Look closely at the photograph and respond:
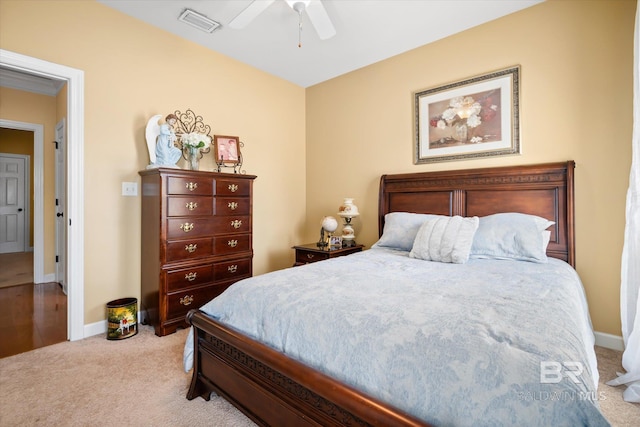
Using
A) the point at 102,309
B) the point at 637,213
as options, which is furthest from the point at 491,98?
the point at 102,309

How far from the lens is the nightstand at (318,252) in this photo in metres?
3.29

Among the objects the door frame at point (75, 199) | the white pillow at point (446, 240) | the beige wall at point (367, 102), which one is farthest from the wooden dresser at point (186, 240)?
the white pillow at point (446, 240)

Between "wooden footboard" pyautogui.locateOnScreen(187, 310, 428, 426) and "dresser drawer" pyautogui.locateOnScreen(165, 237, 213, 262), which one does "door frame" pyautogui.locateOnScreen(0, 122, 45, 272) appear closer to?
"dresser drawer" pyautogui.locateOnScreen(165, 237, 213, 262)

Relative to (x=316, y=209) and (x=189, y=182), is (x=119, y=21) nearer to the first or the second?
(x=189, y=182)

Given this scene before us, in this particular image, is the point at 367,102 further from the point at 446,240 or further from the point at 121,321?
the point at 121,321

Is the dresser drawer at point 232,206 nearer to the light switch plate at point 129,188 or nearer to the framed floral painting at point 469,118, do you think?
the light switch plate at point 129,188

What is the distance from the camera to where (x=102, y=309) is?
8.86ft

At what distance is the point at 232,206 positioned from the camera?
3094 millimetres

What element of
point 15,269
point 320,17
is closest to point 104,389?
point 320,17

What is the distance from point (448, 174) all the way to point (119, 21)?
3336 millimetres

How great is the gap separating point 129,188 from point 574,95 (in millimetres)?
3877

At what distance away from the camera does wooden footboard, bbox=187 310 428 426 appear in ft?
3.27

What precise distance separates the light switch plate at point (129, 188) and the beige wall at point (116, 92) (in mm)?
40

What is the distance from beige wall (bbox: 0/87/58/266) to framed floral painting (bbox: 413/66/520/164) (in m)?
4.84
